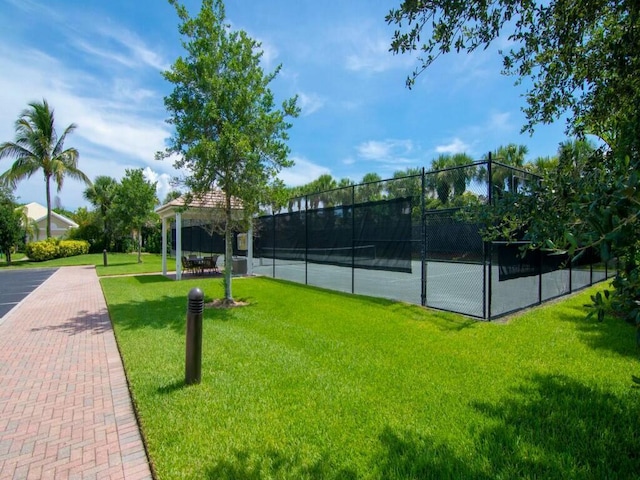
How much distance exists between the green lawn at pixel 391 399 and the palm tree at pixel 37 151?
23669 mm

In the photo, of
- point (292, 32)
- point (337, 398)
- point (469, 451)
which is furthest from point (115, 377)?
point (292, 32)

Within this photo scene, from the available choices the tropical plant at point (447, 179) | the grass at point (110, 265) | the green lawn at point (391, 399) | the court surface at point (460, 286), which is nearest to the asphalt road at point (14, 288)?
the grass at point (110, 265)

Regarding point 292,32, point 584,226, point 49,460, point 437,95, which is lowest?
point 49,460

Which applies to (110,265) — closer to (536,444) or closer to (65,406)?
(65,406)

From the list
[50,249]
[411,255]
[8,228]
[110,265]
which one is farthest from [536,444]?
[50,249]

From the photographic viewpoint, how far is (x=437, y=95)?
4.78m

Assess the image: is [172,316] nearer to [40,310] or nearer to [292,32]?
[40,310]

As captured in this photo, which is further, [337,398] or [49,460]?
[337,398]

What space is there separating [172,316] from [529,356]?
6.49 meters

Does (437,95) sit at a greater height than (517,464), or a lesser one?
greater

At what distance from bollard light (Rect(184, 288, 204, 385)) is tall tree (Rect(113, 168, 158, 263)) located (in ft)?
62.9

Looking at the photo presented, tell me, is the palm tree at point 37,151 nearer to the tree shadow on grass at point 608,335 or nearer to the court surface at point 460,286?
the court surface at point 460,286

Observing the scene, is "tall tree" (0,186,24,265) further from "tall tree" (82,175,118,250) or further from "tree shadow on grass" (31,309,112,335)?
"tree shadow on grass" (31,309,112,335)

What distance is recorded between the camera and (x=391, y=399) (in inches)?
139
